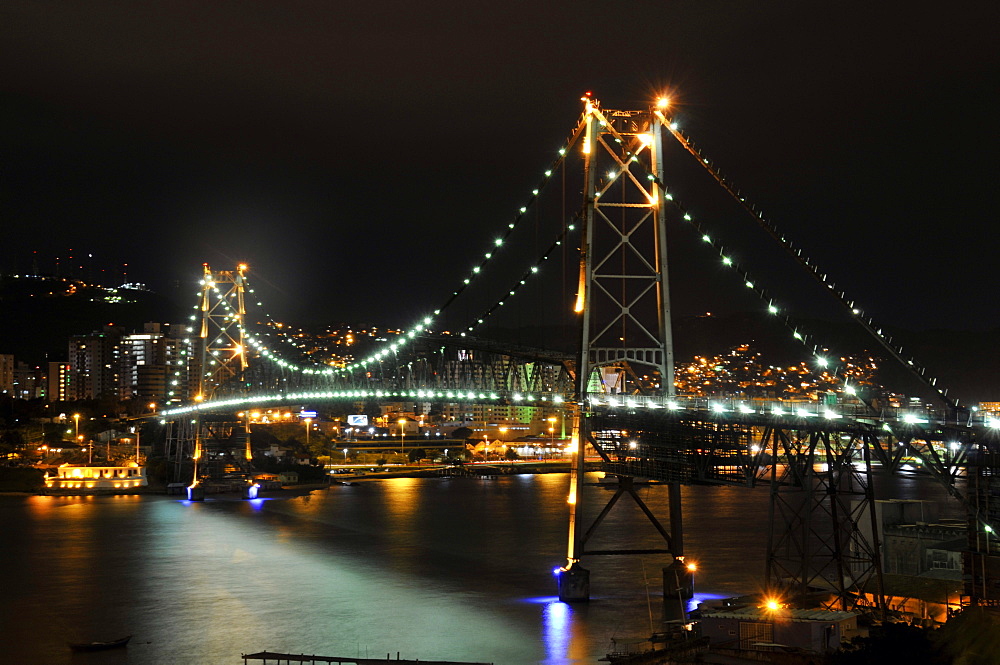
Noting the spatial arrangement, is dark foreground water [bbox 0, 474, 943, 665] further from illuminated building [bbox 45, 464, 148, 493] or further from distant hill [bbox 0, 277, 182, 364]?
distant hill [bbox 0, 277, 182, 364]

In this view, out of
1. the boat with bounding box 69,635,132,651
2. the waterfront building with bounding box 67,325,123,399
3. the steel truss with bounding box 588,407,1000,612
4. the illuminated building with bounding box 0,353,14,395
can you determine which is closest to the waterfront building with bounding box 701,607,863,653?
the steel truss with bounding box 588,407,1000,612

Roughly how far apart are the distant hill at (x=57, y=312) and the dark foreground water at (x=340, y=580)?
295 feet

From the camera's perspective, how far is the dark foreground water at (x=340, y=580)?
2150 centimetres

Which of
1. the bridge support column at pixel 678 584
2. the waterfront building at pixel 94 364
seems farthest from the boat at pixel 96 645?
the waterfront building at pixel 94 364

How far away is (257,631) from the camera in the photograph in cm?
2286

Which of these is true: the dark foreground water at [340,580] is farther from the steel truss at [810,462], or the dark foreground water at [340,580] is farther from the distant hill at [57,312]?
the distant hill at [57,312]

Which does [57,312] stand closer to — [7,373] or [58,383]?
[58,383]

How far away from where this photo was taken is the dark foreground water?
2150 centimetres

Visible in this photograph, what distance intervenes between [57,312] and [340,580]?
129218 millimetres

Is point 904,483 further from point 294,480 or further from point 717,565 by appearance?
point 717,565

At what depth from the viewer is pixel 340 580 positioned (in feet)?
96.1

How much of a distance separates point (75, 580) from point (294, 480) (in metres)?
43.4

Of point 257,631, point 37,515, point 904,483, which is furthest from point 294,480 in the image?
point 257,631

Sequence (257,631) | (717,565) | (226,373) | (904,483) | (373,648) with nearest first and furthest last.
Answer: (373,648) → (257,631) → (717,565) → (904,483) → (226,373)
